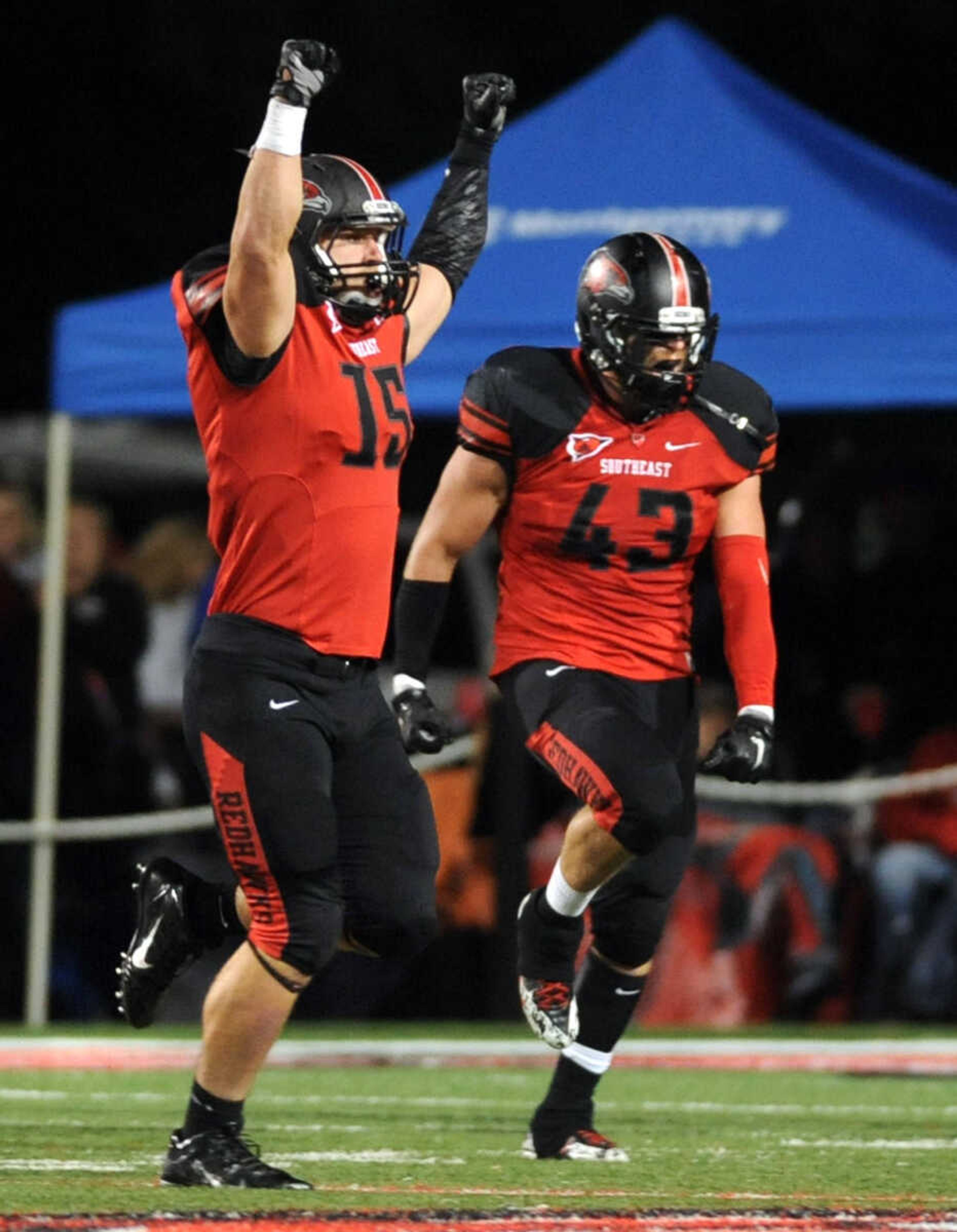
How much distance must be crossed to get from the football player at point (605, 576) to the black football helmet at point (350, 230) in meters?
0.84

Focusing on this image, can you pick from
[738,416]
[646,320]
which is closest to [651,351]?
[646,320]

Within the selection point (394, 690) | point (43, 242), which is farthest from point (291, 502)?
point (43, 242)

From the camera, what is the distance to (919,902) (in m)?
10.9

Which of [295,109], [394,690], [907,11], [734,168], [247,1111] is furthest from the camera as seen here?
[907,11]

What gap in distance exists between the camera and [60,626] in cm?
1118

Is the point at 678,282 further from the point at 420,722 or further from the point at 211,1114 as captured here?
the point at 211,1114

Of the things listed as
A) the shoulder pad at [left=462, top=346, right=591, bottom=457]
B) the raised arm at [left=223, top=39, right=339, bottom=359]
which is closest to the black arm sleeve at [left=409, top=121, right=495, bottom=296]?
the shoulder pad at [left=462, top=346, right=591, bottom=457]

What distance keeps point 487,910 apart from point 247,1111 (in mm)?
4011

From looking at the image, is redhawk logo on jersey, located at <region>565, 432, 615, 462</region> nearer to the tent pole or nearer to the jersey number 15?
the jersey number 15

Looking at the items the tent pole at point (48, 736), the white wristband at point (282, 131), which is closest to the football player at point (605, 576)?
the white wristband at point (282, 131)

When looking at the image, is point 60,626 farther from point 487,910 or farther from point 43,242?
point 43,242

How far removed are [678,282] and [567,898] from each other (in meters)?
1.39

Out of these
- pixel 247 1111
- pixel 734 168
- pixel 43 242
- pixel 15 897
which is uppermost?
pixel 734 168

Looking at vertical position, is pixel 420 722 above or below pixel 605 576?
below
